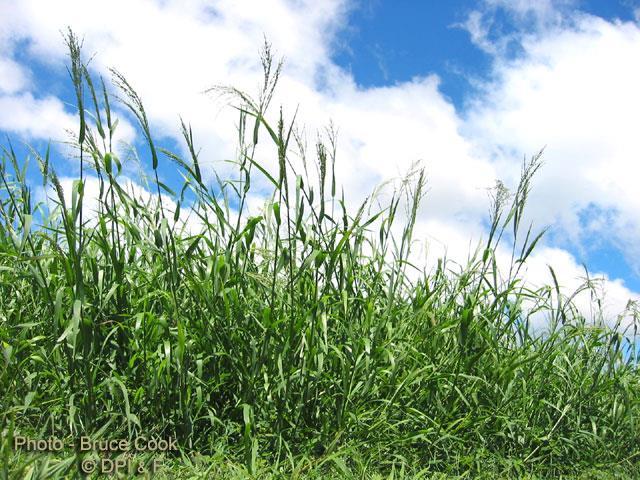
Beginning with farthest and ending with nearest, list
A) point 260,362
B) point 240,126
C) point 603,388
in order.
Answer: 1. point 603,388
2. point 240,126
3. point 260,362

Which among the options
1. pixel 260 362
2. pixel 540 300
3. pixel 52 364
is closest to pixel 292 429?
pixel 260 362

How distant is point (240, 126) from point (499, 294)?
1455 mm

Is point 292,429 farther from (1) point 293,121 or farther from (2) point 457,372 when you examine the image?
(1) point 293,121

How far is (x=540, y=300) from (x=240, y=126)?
5.84 feet

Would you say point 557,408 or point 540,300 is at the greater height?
point 540,300

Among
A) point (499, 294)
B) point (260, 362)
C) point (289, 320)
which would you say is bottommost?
point (260, 362)

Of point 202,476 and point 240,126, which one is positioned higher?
point 240,126

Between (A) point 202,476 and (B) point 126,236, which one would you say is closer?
(A) point 202,476

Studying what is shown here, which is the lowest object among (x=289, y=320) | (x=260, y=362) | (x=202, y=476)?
(x=202, y=476)

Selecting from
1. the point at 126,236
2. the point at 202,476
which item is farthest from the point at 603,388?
the point at 126,236

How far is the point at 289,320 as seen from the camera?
2820mm

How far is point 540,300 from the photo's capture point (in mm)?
3486

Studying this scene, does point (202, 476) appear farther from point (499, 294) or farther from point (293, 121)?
point (499, 294)

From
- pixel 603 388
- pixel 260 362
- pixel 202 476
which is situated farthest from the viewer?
pixel 603 388
